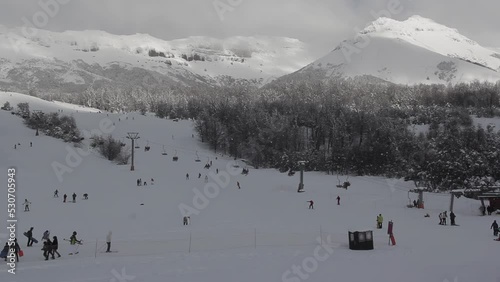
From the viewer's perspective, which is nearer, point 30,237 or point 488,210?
point 30,237

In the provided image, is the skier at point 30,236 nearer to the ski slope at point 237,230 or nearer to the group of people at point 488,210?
the ski slope at point 237,230

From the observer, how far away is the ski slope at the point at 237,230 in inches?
710

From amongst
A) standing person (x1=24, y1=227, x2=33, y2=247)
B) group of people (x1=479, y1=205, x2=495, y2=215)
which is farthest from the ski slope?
group of people (x1=479, y1=205, x2=495, y2=215)

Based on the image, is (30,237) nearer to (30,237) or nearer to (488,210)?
(30,237)

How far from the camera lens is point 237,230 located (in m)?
27.9

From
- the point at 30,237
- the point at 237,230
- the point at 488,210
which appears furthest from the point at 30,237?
the point at 488,210

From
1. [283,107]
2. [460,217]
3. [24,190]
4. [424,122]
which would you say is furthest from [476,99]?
[24,190]

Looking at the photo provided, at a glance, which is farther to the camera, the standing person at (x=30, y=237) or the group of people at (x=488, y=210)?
the group of people at (x=488, y=210)

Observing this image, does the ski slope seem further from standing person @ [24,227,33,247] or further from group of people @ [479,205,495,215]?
group of people @ [479,205,495,215]

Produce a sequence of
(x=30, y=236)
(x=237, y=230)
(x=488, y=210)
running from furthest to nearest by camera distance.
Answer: (x=488, y=210)
(x=237, y=230)
(x=30, y=236)

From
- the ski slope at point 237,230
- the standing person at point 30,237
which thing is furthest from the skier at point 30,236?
the ski slope at point 237,230

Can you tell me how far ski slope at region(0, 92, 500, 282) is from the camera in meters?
18.0

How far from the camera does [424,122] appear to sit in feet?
373

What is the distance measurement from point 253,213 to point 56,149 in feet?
170
